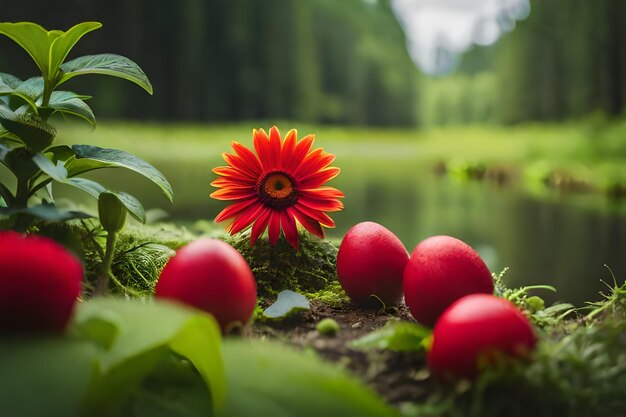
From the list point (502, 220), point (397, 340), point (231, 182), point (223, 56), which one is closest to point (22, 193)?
point (231, 182)

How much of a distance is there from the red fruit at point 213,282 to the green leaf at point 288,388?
0.32 ft

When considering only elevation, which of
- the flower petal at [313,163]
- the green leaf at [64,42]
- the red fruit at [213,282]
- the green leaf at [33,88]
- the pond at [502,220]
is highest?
the green leaf at [64,42]

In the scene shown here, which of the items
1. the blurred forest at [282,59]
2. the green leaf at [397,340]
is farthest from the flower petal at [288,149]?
the blurred forest at [282,59]

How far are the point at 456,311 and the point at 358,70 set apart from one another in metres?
14.5

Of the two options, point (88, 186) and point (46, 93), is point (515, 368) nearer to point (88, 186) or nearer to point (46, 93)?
point (88, 186)

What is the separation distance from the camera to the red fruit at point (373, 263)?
2.36 feet

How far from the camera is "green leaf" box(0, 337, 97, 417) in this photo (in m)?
0.36

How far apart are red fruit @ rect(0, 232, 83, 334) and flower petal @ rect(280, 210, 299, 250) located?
1.25ft

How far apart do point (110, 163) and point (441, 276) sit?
15.7 inches

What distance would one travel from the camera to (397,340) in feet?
1.62

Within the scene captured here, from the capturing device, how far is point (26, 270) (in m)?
0.43

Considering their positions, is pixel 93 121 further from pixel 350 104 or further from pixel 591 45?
pixel 350 104

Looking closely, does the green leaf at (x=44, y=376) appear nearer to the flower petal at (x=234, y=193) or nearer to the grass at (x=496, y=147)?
the flower petal at (x=234, y=193)

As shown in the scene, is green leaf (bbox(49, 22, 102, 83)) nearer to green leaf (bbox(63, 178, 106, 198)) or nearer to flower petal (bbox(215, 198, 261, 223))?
green leaf (bbox(63, 178, 106, 198))
